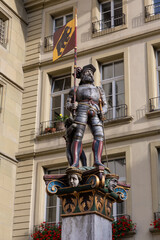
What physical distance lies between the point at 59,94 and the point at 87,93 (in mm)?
9062

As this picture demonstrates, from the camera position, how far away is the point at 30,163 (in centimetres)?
1756

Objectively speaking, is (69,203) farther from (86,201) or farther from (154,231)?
(154,231)

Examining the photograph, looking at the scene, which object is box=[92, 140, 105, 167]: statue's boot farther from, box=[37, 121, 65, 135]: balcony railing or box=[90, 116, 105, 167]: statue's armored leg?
box=[37, 121, 65, 135]: balcony railing

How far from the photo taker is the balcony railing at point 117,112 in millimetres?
16734

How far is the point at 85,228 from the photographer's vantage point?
8617 millimetres

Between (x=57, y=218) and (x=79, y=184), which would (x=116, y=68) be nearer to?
(x=57, y=218)

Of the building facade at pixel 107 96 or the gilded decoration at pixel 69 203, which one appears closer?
the gilded decoration at pixel 69 203

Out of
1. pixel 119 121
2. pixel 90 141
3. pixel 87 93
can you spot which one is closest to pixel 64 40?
pixel 87 93

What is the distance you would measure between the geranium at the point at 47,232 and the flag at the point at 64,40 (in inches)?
258

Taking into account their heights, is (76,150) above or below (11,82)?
below

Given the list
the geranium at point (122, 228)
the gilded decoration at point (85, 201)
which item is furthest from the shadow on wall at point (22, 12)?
the gilded decoration at point (85, 201)

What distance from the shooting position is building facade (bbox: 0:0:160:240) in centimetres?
1555

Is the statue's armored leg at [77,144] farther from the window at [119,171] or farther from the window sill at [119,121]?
the window sill at [119,121]

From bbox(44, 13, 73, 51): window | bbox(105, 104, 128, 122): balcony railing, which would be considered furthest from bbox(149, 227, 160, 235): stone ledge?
bbox(44, 13, 73, 51): window
